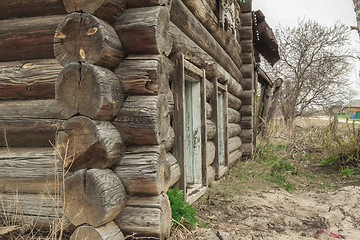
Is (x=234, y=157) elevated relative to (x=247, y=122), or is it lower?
lower

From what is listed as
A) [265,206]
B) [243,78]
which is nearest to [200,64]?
[265,206]

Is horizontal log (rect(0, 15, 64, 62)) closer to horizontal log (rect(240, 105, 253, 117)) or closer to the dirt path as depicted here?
the dirt path

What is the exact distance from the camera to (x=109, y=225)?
269 centimetres

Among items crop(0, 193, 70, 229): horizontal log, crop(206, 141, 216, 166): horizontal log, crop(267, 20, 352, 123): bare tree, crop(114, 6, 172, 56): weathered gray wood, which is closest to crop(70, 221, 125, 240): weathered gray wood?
crop(0, 193, 70, 229): horizontal log

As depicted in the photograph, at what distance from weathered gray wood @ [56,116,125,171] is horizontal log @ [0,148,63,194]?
0.28m

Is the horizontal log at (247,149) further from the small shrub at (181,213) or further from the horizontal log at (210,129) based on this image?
the small shrub at (181,213)

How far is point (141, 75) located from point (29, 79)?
1.11 meters

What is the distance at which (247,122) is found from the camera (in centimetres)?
880

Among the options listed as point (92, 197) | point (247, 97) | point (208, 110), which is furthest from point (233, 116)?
point (92, 197)

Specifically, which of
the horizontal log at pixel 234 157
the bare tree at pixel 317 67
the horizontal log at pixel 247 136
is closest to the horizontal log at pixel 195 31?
the horizontal log at pixel 234 157

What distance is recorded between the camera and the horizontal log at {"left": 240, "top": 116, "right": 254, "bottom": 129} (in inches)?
346

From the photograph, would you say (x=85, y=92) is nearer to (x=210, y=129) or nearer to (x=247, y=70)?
(x=210, y=129)

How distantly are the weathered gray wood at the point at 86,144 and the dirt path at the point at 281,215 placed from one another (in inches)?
48.1

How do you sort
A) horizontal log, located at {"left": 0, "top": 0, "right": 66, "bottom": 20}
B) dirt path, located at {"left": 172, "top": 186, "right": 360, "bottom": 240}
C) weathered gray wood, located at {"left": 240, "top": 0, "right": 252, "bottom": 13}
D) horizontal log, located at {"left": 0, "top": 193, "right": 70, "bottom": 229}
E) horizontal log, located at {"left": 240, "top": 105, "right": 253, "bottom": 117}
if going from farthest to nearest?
horizontal log, located at {"left": 240, "top": 105, "right": 253, "bottom": 117} < weathered gray wood, located at {"left": 240, "top": 0, "right": 252, "bottom": 13} < dirt path, located at {"left": 172, "top": 186, "right": 360, "bottom": 240} < horizontal log, located at {"left": 0, "top": 0, "right": 66, "bottom": 20} < horizontal log, located at {"left": 0, "top": 193, "right": 70, "bottom": 229}
